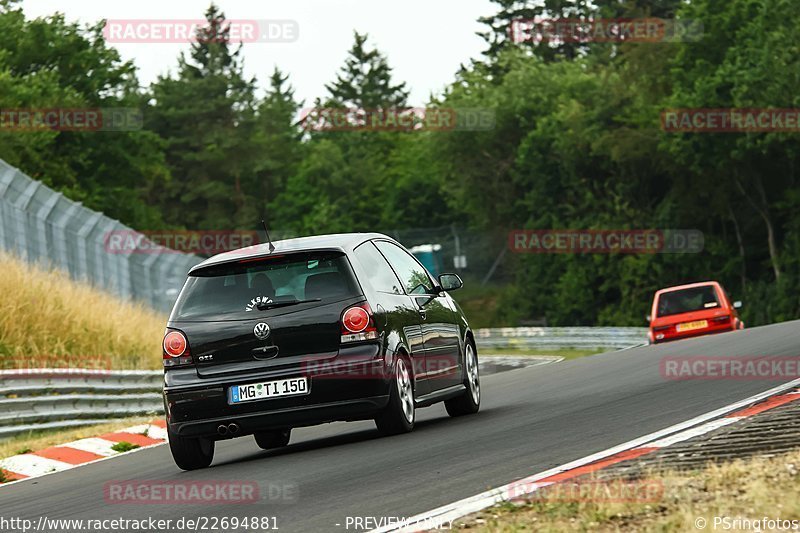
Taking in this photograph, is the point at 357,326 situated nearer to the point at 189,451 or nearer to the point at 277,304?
the point at 277,304

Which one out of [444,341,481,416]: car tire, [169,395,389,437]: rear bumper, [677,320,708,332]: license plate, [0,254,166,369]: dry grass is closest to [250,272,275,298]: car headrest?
[169,395,389,437]: rear bumper

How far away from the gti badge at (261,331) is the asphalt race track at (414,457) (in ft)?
3.05

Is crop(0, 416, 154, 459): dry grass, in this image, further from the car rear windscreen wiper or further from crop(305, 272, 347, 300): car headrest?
crop(305, 272, 347, 300): car headrest

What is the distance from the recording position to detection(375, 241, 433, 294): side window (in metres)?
12.3

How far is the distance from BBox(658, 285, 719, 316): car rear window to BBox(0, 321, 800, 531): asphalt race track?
1413cm

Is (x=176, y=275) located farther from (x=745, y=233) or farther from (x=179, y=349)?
(x=745, y=233)

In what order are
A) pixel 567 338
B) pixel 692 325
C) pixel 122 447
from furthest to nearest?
pixel 567 338 < pixel 692 325 < pixel 122 447

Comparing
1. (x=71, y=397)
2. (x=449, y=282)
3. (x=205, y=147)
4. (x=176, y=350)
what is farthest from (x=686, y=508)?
(x=205, y=147)

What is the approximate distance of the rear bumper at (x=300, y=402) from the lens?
10812 mm

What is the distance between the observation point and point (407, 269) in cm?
1261

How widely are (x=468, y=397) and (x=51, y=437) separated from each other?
5125 millimetres

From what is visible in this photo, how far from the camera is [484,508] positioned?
6.92 metres

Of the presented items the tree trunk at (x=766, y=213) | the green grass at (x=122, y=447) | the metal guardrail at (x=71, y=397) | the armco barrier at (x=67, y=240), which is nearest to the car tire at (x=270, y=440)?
the green grass at (x=122, y=447)

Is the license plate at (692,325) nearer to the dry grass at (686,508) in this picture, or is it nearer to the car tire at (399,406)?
the car tire at (399,406)
